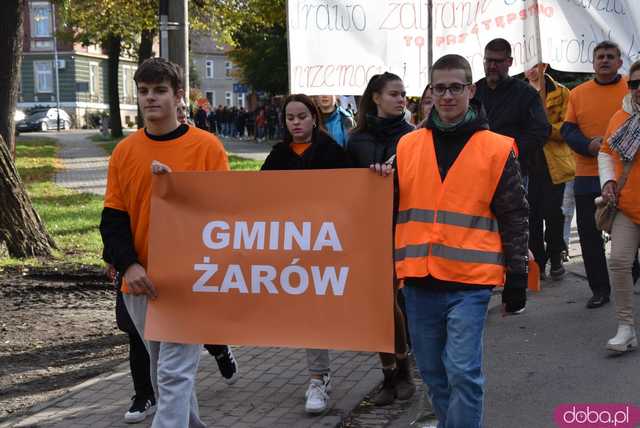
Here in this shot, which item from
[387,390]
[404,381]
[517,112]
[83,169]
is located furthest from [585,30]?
[83,169]

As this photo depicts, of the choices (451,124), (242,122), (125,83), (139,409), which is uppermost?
(451,124)

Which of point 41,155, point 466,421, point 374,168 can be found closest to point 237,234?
point 374,168

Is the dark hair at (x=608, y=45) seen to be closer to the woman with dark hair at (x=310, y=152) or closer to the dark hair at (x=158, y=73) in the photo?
the woman with dark hair at (x=310, y=152)

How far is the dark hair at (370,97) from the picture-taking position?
5.88 metres

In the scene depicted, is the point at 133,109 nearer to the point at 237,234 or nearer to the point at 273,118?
the point at 273,118

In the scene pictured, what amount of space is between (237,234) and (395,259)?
840mm

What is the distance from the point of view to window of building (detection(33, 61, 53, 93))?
81000 mm

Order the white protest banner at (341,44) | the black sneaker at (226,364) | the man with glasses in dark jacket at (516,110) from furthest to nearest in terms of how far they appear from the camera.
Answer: the man with glasses in dark jacket at (516,110) → the white protest banner at (341,44) → the black sneaker at (226,364)

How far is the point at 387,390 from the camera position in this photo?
5895 millimetres

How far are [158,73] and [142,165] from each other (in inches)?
17.0

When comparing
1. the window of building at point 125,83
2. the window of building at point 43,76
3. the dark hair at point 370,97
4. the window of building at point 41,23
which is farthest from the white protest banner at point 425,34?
the window of building at point 125,83

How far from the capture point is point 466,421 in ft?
14.1

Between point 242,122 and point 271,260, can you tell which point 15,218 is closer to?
point 271,260

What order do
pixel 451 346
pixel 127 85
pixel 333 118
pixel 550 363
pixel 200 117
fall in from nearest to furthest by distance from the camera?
pixel 451 346, pixel 550 363, pixel 333 118, pixel 200 117, pixel 127 85
